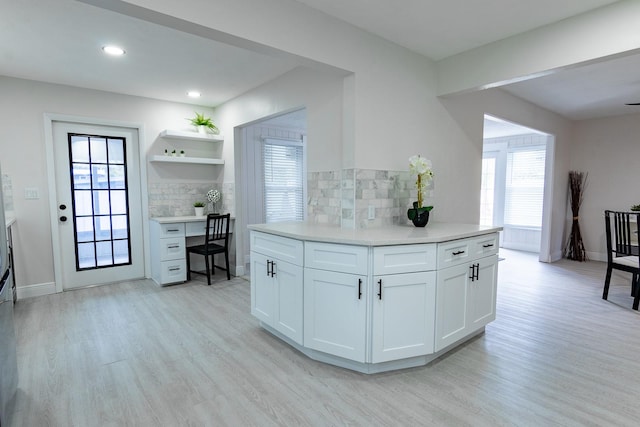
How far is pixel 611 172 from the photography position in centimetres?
577

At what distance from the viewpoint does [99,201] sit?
14.0 ft

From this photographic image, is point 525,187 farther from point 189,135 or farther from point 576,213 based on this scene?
point 189,135

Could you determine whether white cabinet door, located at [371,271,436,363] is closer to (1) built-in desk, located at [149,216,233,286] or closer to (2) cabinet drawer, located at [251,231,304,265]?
(2) cabinet drawer, located at [251,231,304,265]

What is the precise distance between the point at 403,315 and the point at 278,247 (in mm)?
1033

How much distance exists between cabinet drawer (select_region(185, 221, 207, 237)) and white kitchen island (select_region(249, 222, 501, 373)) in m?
2.23

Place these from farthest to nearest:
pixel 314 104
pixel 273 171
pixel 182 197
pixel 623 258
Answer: pixel 273 171
pixel 182 197
pixel 623 258
pixel 314 104

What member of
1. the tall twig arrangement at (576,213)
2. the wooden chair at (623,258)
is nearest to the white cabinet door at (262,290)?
the wooden chair at (623,258)

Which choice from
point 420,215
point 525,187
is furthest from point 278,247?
point 525,187

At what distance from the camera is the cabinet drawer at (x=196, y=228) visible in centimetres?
436

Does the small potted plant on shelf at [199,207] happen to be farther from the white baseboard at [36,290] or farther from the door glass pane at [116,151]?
the white baseboard at [36,290]

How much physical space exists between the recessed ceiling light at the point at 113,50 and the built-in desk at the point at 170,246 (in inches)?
74.6

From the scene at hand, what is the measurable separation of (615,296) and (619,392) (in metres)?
2.40

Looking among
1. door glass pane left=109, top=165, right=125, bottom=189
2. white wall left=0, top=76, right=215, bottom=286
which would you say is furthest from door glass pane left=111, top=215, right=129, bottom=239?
white wall left=0, top=76, right=215, bottom=286

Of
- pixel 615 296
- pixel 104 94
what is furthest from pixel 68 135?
pixel 615 296
